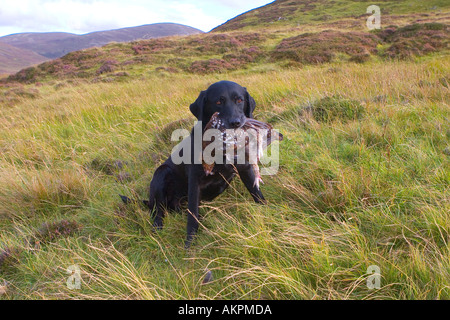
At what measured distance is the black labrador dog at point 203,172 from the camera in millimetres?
2455

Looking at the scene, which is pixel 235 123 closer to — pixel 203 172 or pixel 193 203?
pixel 203 172

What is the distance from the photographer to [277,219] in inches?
89.0

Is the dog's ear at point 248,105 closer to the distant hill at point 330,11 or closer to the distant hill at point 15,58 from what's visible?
the distant hill at point 330,11

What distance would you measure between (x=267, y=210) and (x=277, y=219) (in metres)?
0.14

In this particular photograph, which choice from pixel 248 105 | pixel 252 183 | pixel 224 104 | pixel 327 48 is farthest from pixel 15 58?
pixel 252 183

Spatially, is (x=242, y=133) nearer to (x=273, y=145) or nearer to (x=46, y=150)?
(x=273, y=145)

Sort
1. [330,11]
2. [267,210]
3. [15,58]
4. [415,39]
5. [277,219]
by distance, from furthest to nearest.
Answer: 1. [15,58]
2. [330,11]
3. [415,39]
4. [267,210]
5. [277,219]

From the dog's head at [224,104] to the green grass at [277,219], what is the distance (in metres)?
0.71

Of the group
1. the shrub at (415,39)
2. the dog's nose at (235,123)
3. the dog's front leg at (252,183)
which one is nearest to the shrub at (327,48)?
the shrub at (415,39)

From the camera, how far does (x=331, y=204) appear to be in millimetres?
2350

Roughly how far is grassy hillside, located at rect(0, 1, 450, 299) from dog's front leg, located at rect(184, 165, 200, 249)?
3.3 inches

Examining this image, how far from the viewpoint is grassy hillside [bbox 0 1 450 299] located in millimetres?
1724

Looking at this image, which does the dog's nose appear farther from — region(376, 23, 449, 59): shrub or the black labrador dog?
region(376, 23, 449, 59): shrub
